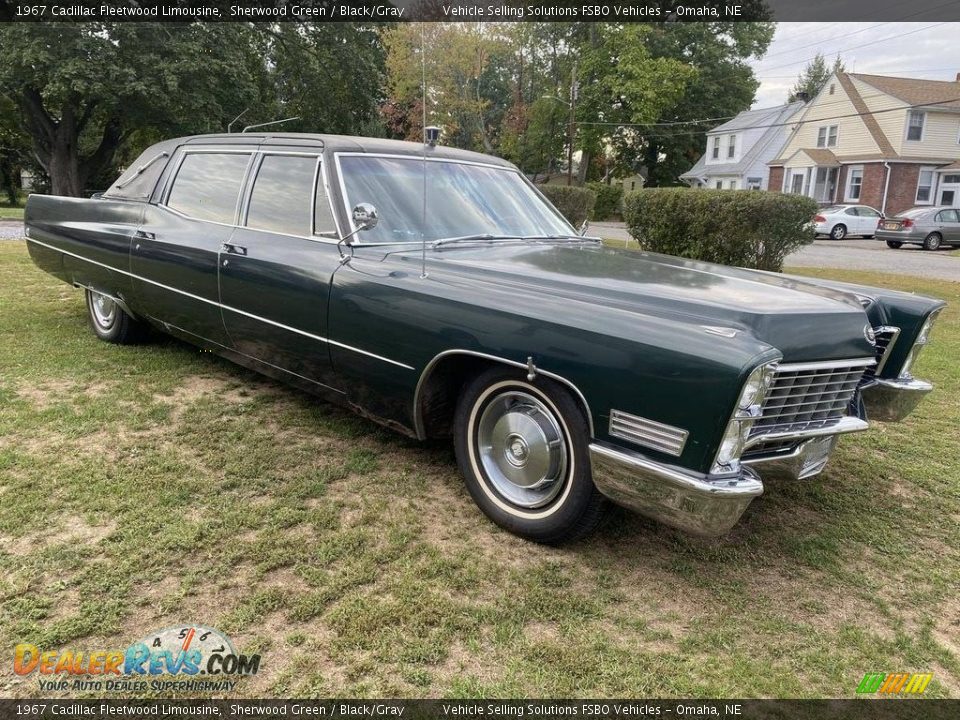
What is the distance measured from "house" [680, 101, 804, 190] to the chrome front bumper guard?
36.2 m

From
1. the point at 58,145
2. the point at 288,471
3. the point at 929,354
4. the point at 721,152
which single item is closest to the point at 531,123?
the point at 721,152

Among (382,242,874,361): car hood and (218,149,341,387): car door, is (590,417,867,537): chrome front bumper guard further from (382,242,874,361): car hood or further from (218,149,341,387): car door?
(218,149,341,387): car door

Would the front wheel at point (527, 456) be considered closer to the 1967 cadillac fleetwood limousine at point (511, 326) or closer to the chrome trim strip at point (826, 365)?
the 1967 cadillac fleetwood limousine at point (511, 326)

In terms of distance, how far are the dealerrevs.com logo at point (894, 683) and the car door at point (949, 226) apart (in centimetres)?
2207

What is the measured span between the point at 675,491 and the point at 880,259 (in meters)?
17.1

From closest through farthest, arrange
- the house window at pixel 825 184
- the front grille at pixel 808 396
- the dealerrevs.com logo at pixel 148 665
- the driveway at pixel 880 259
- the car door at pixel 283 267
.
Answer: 1. the dealerrevs.com logo at pixel 148 665
2. the front grille at pixel 808 396
3. the car door at pixel 283 267
4. the driveway at pixel 880 259
5. the house window at pixel 825 184

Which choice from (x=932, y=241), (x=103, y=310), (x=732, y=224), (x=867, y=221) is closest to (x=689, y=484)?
(x=103, y=310)

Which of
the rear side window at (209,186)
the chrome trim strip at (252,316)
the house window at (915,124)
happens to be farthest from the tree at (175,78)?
the house window at (915,124)

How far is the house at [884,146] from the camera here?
28.8 meters

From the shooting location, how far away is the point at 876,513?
10.8 feet

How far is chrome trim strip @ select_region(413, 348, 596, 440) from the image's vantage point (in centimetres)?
250

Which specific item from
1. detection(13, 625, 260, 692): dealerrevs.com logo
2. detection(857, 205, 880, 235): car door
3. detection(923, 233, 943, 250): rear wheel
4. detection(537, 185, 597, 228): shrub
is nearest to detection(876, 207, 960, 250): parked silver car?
detection(923, 233, 943, 250): rear wheel

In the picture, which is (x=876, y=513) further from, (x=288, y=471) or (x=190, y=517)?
(x=190, y=517)

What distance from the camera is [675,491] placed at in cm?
228
